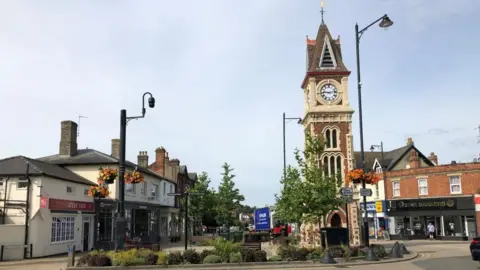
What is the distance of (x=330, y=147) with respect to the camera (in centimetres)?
4062

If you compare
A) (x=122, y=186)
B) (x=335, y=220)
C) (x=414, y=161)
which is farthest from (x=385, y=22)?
(x=414, y=161)

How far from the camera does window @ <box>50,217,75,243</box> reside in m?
28.1

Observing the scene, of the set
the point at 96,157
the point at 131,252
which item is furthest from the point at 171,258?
the point at 96,157

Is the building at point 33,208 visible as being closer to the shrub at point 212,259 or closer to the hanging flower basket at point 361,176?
the shrub at point 212,259

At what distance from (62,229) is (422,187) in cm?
3331

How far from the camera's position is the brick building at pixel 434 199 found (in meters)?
40.9

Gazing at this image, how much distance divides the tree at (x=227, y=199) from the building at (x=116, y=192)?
559 centimetres

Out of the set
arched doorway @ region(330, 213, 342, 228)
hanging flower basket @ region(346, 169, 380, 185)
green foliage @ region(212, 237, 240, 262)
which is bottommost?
green foliage @ region(212, 237, 240, 262)

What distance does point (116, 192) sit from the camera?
3584cm

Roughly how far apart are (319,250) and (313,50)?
1086 inches

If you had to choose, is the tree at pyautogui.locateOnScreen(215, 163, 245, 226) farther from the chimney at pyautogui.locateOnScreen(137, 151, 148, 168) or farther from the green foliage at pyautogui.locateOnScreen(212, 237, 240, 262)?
the green foliage at pyautogui.locateOnScreen(212, 237, 240, 262)

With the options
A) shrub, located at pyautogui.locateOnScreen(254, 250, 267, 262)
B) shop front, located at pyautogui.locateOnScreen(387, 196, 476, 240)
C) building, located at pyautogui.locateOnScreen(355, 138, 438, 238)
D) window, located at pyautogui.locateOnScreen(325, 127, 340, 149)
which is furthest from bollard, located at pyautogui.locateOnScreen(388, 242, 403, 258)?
building, located at pyautogui.locateOnScreen(355, 138, 438, 238)

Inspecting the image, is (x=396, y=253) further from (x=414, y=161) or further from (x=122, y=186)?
(x=414, y=161)

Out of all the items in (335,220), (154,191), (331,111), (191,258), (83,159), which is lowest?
(191,258)
